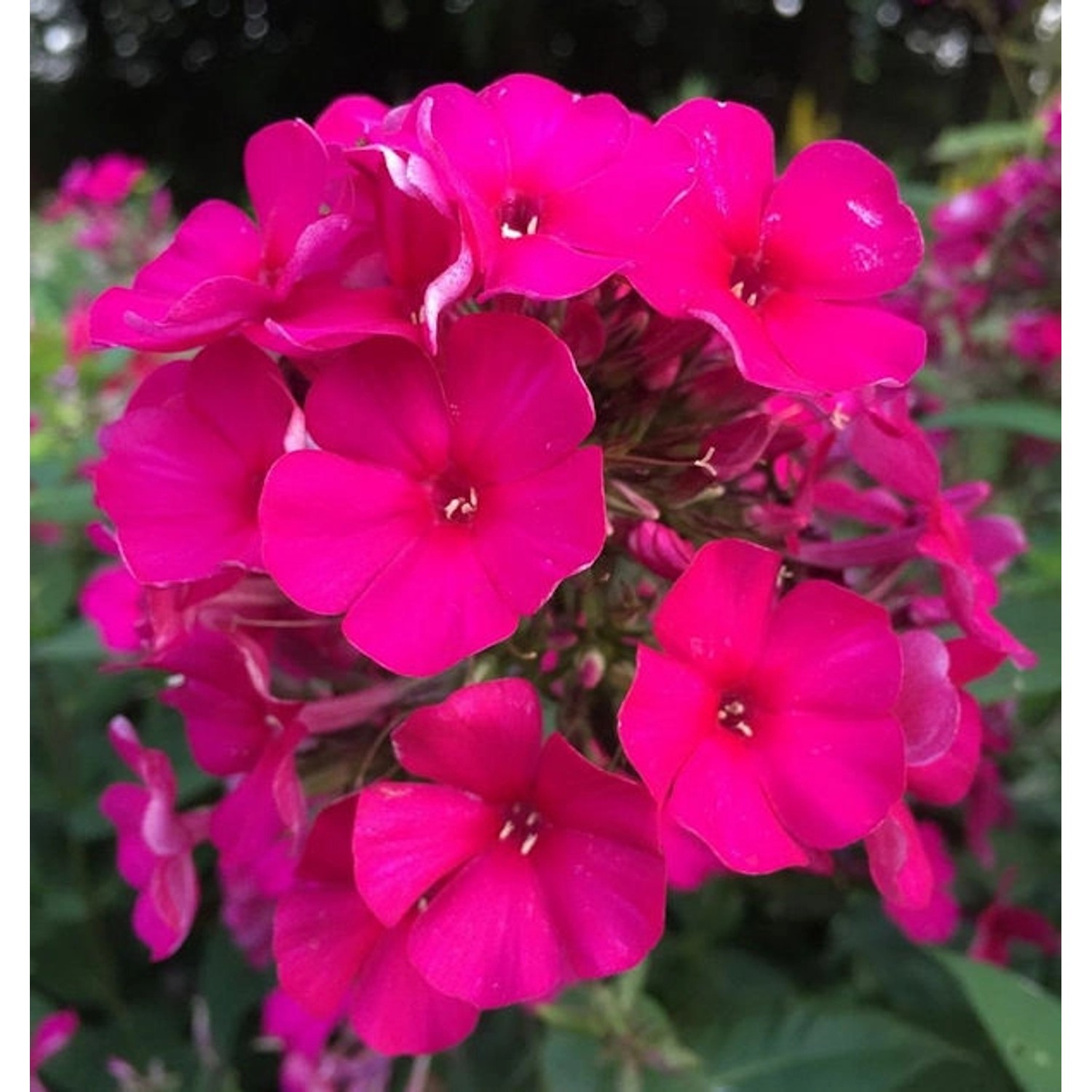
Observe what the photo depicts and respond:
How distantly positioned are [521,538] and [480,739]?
3.6 inches

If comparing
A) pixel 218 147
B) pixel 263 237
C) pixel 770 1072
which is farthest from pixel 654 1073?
pixel 218 147

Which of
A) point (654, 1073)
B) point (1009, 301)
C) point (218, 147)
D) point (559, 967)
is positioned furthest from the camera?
point (218, 147)

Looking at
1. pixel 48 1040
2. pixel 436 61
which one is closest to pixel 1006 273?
pixel 48 1040

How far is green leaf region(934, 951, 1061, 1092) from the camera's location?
718 millimetres

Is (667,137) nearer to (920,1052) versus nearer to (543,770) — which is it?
(543,770)

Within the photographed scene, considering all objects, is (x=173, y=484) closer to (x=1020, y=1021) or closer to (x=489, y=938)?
(x=489, y=938)

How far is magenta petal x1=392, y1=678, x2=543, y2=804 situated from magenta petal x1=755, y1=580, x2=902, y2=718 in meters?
0.11

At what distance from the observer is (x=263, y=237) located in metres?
0.57

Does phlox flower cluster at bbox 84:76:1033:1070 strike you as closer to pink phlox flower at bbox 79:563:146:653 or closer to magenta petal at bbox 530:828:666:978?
magenta petal at bbox 530:828:666:978

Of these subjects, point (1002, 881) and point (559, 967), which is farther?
point (1002, 881)

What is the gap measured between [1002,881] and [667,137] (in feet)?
2.51

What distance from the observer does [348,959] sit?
0.54m

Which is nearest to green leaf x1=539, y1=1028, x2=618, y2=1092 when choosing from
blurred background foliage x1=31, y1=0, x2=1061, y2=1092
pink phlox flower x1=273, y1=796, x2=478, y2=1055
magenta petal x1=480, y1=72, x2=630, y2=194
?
blurred background foliage x1=31, y1=0, x2=1061, y2=1092

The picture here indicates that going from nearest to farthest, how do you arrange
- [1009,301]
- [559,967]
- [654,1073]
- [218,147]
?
[559,967] → [654,1073] → [1009,301] → [218,147]
